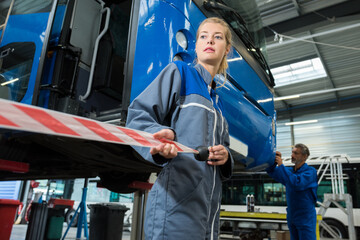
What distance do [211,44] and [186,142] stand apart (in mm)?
549

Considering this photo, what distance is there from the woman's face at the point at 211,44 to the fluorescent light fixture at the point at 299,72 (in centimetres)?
1150

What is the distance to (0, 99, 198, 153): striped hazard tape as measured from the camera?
656 mm

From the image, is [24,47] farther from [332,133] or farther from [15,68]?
[332,133]

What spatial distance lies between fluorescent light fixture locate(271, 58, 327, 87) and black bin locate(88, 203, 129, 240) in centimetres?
1028

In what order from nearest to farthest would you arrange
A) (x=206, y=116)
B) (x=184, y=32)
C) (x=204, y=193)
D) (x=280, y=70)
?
(x=204, y=193) → (x=206, y=116) → (x=184, y=32) → (x=280, y=70)

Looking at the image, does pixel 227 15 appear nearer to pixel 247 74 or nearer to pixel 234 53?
pixel 234 53

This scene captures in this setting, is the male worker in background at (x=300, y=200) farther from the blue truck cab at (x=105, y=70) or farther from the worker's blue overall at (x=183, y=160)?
the worker's blue overall at (x=183, y=160)

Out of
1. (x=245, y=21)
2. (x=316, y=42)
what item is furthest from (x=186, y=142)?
(x=316, y=42)

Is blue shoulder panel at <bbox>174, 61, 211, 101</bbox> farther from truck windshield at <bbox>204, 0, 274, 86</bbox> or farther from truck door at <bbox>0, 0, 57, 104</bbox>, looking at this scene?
truck door at <bbox>0, 0, 57, 104</bbox>

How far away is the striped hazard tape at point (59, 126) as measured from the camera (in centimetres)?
66

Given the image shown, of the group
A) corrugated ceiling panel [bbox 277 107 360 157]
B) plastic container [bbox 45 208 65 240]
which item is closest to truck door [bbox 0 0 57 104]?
plastic container [bbox 45 208 65 240]

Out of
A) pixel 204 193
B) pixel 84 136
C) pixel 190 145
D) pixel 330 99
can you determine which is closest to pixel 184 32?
pixel 190 145

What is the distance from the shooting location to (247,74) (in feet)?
8.07

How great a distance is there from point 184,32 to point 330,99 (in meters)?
15.5
